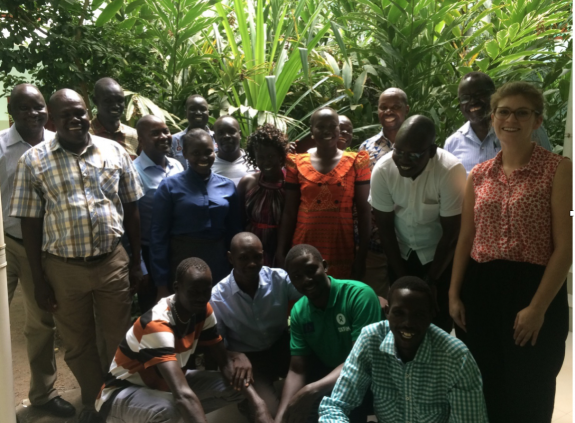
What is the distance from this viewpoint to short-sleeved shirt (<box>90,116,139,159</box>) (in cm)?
346

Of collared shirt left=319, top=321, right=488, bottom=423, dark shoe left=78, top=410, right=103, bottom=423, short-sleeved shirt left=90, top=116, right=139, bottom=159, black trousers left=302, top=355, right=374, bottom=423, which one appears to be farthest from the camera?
short-sleeved shirt left=90, top=116, right=139, bottom=159

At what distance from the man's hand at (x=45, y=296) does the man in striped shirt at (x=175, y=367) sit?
1.55ft

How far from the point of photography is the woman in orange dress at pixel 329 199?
2.86m

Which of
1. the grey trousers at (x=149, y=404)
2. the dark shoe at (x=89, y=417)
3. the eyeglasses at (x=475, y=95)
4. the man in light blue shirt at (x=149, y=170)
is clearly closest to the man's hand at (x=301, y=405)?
the grey trousers at (x=149, y=404)

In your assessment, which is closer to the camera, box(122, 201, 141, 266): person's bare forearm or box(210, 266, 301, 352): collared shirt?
box(210, 266, 301, 352): collared shirt

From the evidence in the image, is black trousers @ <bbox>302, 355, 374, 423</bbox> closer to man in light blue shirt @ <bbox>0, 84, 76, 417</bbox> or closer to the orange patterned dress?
the orange patterned dress

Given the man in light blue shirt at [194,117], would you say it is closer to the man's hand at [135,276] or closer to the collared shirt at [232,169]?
the collared shirt at [232,169]

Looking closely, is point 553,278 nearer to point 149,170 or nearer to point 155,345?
point 155,345

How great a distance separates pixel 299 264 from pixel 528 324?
0.91 m

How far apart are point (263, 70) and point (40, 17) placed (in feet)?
5.43

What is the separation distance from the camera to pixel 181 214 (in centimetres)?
292

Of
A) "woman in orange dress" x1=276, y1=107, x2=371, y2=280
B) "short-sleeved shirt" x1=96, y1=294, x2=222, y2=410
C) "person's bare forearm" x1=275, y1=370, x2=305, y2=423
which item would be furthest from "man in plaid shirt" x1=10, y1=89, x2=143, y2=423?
"person's bare forearm" x1=275, y1=370, x2=305, y2=423

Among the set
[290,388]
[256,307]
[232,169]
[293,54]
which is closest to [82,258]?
[256,307]

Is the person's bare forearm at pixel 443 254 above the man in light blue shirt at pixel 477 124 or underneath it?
underneath
